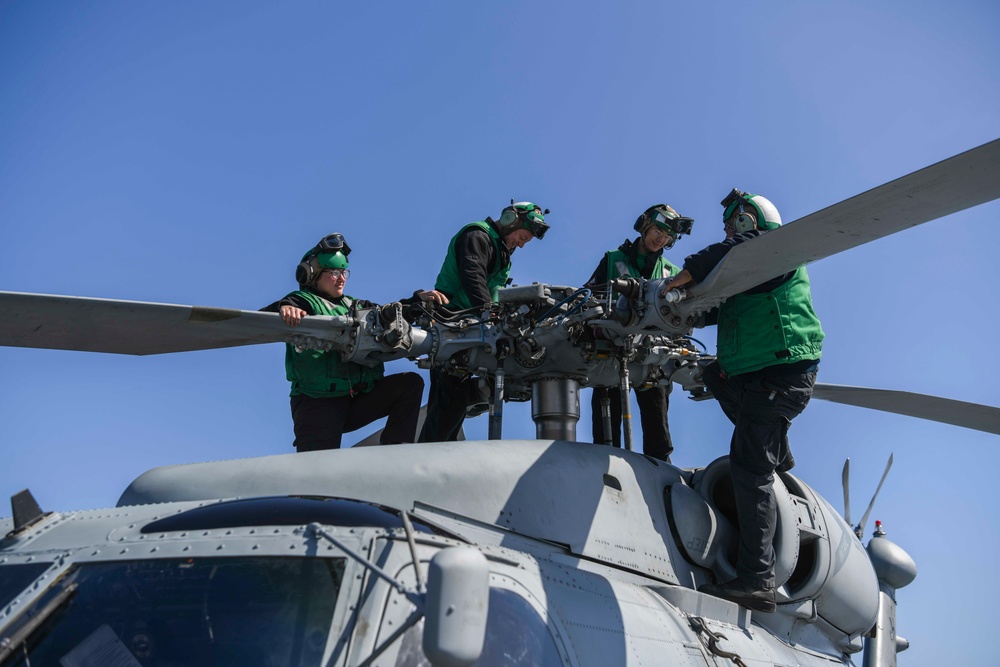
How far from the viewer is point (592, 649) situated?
3.95 metres

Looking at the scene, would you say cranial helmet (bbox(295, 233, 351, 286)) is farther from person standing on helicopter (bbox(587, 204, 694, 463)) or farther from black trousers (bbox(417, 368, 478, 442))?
person standing on helicopter (bbox(587, 204, 694, 463))

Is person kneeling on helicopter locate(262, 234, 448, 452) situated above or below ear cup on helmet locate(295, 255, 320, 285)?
below

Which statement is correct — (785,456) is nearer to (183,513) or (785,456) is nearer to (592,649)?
(592,649)

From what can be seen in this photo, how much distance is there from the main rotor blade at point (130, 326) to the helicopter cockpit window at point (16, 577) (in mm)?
1559

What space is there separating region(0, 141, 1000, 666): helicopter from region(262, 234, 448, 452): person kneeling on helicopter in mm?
563

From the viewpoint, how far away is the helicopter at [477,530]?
3.29 m

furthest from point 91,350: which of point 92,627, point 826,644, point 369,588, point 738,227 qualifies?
point 826,644

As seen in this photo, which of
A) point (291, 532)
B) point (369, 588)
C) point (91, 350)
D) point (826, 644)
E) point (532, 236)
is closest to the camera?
point (369, 588)

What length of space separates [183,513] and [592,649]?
1.79 m

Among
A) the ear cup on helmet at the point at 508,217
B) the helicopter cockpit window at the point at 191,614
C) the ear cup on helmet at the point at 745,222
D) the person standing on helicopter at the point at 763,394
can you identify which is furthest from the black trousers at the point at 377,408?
the helicopter cockpit window at the point at 191,614

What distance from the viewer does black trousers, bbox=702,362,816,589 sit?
18.0ft

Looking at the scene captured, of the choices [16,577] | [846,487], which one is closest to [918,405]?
[846,487]

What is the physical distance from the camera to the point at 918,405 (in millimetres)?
6617

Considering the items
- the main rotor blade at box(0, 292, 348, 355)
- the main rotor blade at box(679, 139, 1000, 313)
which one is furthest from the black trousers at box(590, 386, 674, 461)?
the main rotor blade at box(0, 292, 348, 355)
